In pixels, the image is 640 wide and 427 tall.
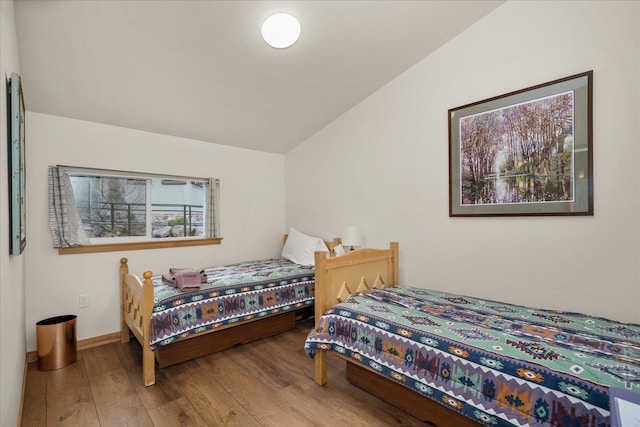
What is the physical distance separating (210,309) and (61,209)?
1530mm

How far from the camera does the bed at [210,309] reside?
6.93ft

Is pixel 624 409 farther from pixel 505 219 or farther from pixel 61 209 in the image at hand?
pixel 61 209

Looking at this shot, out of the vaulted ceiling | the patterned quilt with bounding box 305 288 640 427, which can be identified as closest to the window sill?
the vaulted ceiling

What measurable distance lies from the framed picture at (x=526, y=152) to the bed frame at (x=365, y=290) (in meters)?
0.77

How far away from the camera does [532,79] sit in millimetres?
2047

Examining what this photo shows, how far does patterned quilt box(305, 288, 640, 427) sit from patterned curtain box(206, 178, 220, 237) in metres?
1.98

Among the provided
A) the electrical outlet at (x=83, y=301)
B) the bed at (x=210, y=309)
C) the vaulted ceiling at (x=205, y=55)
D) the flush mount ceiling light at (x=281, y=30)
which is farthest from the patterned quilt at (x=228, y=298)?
the flush mount ceiling light at (x=281, y=30)

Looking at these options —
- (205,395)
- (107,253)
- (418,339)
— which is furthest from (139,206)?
(418,339)

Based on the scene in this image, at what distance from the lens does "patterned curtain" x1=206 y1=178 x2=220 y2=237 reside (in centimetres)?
342

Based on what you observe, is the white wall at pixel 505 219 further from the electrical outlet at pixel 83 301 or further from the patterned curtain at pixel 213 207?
the electrical outlet at pixel 83 301

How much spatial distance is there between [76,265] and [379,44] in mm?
3211

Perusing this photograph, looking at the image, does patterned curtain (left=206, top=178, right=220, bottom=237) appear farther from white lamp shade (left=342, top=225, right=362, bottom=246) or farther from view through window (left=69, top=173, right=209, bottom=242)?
white lamp shade (left=342, top=225, right=362, bottom=246)

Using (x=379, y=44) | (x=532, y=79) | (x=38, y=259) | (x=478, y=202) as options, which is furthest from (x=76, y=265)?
(x=532, y=79)

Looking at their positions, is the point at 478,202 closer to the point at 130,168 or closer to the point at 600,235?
the point at 600,235
